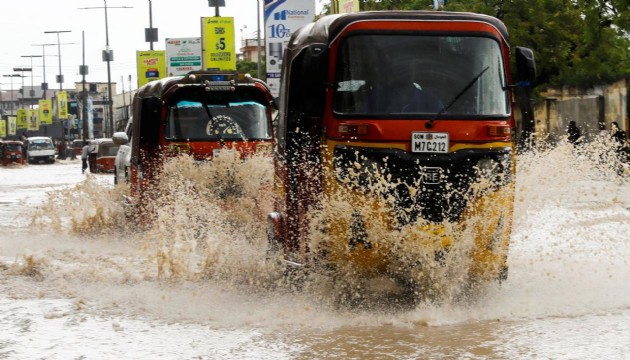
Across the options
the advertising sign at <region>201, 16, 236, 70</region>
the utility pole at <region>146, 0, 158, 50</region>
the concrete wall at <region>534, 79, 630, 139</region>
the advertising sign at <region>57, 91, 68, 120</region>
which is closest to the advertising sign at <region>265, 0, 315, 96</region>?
the concrete wall at <region>534, 79, 630, 139</region>

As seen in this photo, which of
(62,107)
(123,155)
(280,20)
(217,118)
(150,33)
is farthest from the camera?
(62,107)

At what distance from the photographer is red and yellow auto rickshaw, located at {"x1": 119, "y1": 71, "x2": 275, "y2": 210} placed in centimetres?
1538

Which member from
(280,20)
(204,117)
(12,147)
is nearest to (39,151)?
(12,147)

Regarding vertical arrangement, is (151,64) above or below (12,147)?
above

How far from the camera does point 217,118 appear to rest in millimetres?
15570

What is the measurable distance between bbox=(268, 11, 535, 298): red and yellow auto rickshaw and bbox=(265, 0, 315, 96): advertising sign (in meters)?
15.9

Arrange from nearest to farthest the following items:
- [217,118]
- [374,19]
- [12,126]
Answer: [374,19]
[217,118]
[12,126]

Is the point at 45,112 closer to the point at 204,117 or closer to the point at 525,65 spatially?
the point at 204,117

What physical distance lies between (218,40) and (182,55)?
976 centimetres

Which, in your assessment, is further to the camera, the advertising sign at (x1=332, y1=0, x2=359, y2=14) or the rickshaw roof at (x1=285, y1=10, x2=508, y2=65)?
the advertising sign at (x1=332, y1=0, x2=359, y2=14)

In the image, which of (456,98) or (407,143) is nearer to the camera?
(407,143)

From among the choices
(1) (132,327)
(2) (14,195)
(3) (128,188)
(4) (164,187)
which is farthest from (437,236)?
(2) (14,195)

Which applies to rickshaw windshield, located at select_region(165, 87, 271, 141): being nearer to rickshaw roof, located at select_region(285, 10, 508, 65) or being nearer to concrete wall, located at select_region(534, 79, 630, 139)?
rickshaw roof, located at select_region(285, 10, 508, 65)

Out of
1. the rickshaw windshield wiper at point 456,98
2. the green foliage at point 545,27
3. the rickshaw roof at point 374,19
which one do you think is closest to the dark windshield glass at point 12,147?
the green foliage at point 545,27
